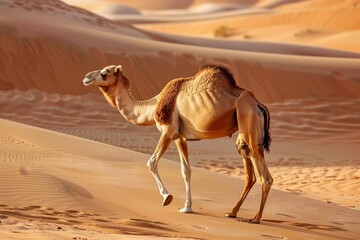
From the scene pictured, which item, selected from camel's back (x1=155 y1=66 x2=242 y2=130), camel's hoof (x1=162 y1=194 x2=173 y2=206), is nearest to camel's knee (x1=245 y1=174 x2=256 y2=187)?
camel's back (x1=155 y1=66 x2=242 y2=130)

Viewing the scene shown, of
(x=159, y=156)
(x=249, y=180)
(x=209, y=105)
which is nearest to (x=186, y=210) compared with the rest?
(x=159, y=156)

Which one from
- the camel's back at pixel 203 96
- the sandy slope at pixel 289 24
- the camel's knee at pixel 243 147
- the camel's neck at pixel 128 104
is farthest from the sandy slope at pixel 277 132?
the sandy slope at pixel 289 24

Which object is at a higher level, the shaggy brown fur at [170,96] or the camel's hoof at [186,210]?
the shaggy brown fur at [170,96]

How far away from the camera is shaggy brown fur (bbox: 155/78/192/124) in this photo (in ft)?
38.2

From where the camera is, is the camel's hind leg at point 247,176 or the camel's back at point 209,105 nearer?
the camel's back at point 209,105

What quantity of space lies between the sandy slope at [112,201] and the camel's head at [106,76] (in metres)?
1.27

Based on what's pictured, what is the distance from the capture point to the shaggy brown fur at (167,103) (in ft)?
38.2

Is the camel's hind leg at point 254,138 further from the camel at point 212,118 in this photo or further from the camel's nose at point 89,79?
the camel's nose at point 89,79

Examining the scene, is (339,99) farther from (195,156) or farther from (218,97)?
(218,97)

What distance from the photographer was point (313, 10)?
9519 centimetres

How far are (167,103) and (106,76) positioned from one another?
1.06 meters

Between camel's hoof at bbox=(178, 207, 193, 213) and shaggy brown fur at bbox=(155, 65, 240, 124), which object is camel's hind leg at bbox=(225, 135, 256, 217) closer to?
camel's hoof at bbox=(178, 207, 193, 213)

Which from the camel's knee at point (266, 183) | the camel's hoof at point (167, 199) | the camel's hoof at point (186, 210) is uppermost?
the camel's knee at point (266, 183)

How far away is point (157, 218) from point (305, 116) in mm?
18405
